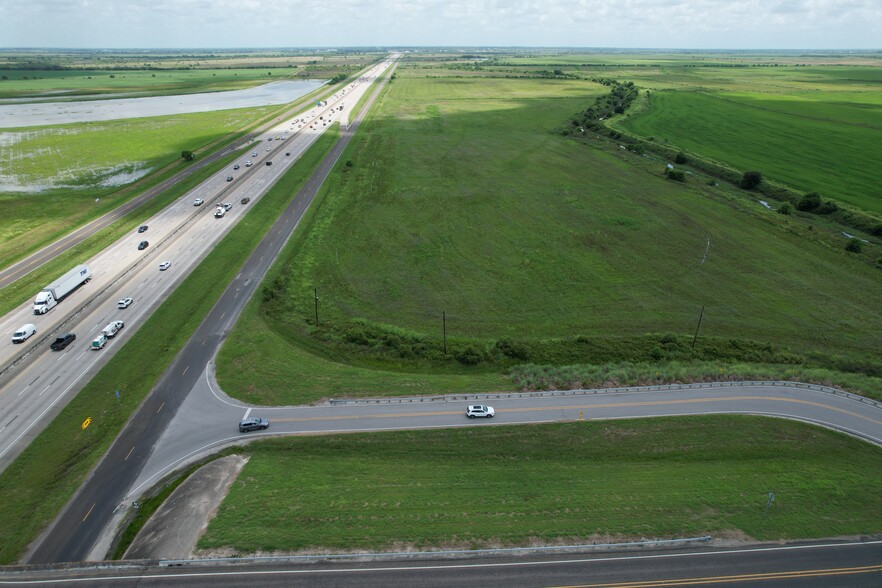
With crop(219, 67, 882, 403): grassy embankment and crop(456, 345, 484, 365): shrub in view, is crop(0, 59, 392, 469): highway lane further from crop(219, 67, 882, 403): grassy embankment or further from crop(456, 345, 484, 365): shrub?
crop(456, 345, 484, 365): shrub

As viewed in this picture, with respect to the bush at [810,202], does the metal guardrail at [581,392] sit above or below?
below

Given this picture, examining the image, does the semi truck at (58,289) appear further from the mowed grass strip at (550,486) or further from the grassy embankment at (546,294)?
the mowed grass strip at (550,486)

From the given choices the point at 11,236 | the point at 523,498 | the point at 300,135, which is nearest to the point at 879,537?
the point at 523,498

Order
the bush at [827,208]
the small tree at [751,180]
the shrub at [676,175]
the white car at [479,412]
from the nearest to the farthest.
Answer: the white car at [479,412]
the bush at [827,208]
the small tree at [751,180]
the shrub at [676,175]

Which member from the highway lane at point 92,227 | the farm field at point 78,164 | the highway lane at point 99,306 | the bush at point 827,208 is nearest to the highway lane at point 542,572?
the highway lane at point 99,306

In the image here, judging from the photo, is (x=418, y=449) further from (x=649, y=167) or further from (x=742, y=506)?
(x=649, y=167)
